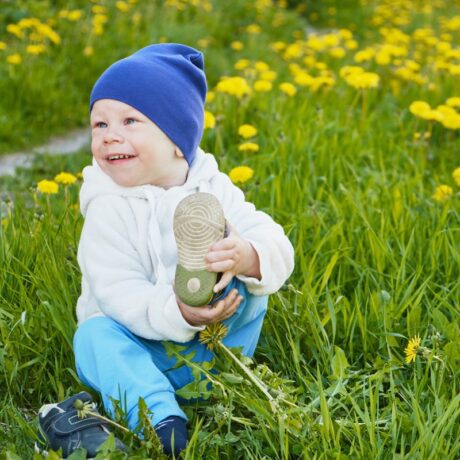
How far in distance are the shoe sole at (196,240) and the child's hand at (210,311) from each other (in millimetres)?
48

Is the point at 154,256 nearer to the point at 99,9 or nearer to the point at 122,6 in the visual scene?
the point at 99,9

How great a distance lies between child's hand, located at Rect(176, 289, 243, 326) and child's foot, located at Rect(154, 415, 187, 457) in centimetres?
23

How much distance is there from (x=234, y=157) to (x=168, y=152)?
1.54 m

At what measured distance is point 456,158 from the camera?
377cm

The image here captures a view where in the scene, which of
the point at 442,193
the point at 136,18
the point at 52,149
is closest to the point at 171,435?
the point at 442,193

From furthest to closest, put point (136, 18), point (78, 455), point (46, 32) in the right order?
point (136, 18)
point (46, 32)
point (78, 455)

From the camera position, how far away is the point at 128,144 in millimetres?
1934

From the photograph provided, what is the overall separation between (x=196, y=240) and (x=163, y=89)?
0.47m

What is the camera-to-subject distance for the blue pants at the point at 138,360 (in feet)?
5.88

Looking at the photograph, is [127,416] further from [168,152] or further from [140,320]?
[168,152]

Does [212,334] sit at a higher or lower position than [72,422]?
higher

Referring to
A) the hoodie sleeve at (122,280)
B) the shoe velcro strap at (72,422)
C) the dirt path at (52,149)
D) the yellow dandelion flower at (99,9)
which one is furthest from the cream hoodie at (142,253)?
the yellow dandelion flower at (99,9)

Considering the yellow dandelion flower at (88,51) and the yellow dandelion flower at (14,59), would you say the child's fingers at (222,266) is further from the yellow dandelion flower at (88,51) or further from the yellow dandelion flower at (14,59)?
the yellow dandelion flower at (88,51)

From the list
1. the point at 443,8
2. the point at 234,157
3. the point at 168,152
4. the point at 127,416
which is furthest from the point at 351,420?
the point at 443,8
